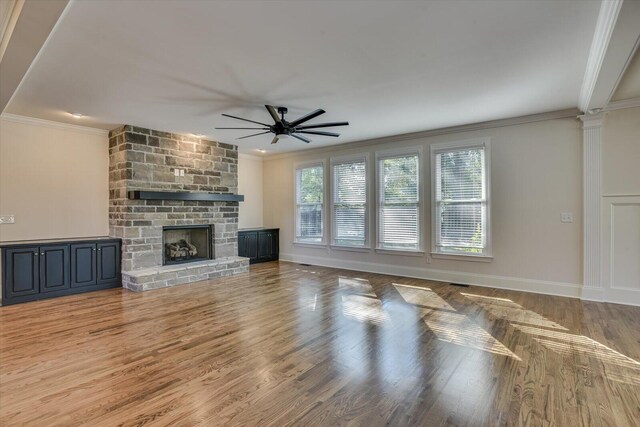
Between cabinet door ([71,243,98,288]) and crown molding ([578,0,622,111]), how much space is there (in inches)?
268

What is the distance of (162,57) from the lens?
3123mm

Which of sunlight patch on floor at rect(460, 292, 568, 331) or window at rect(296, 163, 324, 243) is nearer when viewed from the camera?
sunlight patch on floor at rect(460, 292, 568, 331)

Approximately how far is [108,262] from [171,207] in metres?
1.38

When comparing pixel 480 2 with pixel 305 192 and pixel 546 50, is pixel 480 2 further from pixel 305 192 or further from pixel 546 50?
pixel 305 192

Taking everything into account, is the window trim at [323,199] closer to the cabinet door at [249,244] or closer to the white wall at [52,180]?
the cabinet door at [249,244]

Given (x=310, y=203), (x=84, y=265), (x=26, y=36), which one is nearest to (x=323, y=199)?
(x=310, y=203)

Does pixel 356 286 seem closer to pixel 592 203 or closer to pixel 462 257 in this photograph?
pixel 462 257

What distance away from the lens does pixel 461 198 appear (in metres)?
5.73

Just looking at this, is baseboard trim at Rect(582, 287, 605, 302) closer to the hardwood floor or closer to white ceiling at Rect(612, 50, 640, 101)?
the hardwood floor

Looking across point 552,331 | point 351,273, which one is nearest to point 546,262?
point 552,331

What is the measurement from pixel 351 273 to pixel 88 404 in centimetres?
500

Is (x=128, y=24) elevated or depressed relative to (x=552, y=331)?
elevated

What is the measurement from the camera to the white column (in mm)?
4617

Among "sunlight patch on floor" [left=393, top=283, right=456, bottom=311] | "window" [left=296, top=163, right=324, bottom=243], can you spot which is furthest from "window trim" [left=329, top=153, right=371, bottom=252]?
"sunlight patch on floor" [left=393, top=283, right=456, bottom=311]
